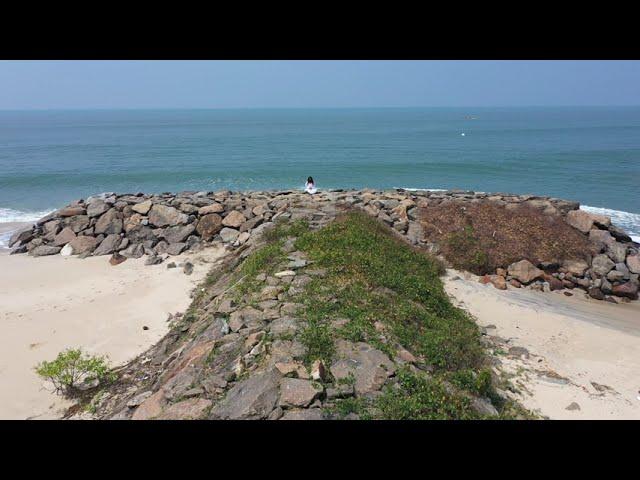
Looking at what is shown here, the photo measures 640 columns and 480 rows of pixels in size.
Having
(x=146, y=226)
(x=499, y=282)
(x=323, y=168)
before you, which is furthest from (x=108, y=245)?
(x=323, y=168)

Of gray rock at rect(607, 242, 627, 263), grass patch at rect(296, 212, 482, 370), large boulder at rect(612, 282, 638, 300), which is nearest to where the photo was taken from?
grass patch at rect(296, 212, 482, 370)

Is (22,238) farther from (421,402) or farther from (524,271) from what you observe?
(524,271)

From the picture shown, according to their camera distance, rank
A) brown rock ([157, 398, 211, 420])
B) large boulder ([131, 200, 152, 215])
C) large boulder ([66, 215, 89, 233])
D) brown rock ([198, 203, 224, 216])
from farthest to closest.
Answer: large boulder ([131, 200, 152, 215]) < large boulder ([66, 215, 89, 233]) < brown rock ([198, 203, 224, 216]) < brown rock ([157, 398, 211, 420])

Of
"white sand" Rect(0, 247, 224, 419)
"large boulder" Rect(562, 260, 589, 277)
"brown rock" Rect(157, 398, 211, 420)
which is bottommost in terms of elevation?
"white sand" Rect(0, 247, 224, 419)

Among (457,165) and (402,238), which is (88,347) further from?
(457,165)

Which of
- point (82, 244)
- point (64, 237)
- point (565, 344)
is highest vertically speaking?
point (64, 237)

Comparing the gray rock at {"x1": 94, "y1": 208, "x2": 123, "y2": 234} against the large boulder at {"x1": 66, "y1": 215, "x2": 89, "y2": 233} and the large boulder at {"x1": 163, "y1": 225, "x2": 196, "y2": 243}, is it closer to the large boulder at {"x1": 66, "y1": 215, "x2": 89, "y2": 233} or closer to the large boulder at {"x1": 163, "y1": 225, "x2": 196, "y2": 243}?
the large boulder at {"x1": 66, "y1": 215, "x2": 89, "y2": 233}

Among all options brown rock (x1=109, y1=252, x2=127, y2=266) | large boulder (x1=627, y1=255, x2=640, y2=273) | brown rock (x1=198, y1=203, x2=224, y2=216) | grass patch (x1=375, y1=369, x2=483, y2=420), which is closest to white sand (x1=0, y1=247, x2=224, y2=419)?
brown rock (x1=109, y1=252, x2=127, y2=266)
